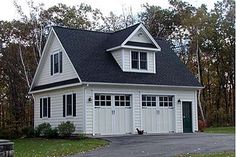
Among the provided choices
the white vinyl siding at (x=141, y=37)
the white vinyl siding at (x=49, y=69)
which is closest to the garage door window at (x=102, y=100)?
the white vinyl siding at (x=49, y=69)

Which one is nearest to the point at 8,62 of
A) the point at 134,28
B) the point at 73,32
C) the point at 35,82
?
the point at 35,82

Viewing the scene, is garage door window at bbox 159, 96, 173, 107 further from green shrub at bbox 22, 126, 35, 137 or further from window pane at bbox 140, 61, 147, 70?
green shrub at bbox 22, 126, 35, 137

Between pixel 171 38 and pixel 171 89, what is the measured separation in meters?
20.2

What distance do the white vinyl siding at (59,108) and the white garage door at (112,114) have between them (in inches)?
33.8

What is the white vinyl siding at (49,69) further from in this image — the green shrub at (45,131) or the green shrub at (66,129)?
the green shrub at (45,131)

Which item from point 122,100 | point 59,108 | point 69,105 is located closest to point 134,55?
point 122,100

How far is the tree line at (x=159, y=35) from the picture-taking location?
42.1m

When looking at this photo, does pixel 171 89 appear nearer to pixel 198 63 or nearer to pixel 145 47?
pixel 145 47

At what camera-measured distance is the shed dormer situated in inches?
1094

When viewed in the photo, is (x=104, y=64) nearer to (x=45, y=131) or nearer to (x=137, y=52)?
(x=137, y=52)

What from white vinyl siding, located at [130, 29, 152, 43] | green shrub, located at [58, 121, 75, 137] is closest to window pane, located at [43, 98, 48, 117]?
green shrub, located at [58, 121, 75, 137]

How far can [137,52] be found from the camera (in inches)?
1121

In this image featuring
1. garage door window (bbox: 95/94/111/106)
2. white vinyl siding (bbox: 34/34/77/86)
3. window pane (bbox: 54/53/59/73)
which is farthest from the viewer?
window pane (bbox: 54/53/59/73)

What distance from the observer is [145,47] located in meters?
28.4
